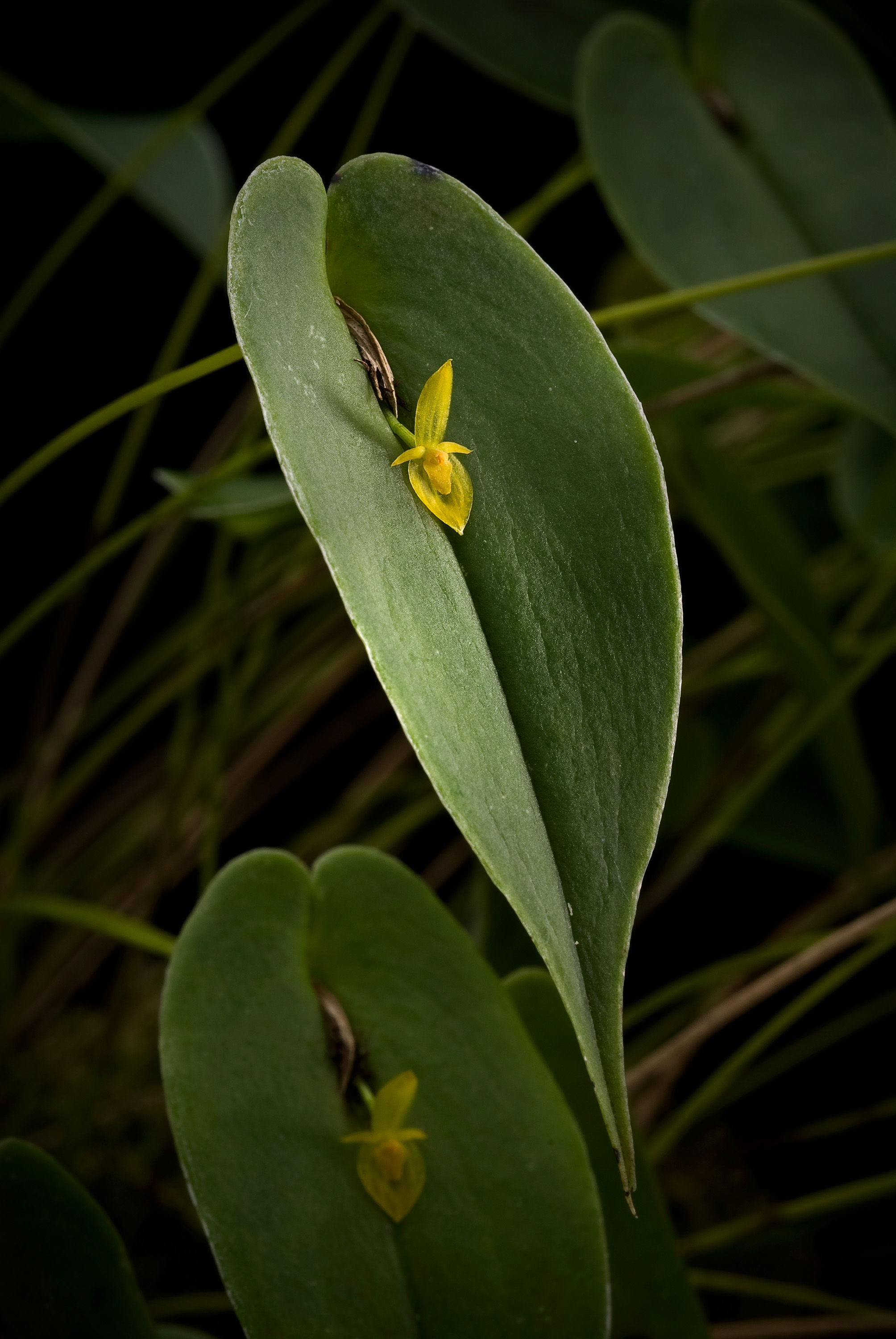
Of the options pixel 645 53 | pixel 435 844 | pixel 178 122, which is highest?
pixel 178 122

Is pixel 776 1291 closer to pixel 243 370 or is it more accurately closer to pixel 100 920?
pixel 100 920

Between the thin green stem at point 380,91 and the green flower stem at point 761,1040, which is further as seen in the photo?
the thin green stem at point 380,91

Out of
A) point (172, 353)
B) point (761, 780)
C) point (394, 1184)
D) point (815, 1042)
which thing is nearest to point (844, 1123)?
point (815, 1042)

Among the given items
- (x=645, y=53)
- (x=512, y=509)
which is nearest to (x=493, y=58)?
(x=645, y=53)

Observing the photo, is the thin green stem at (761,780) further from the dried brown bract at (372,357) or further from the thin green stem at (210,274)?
the thin green stem at (210,274)

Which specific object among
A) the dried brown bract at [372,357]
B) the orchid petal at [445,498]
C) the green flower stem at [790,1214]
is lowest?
Answer: the green flower stem at [790,1214]

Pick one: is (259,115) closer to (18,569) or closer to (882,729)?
(18,569)

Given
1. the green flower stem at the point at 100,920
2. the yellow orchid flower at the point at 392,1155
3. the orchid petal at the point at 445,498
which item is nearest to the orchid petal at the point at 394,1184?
the yellow orchid flower at the point at 392,1155
